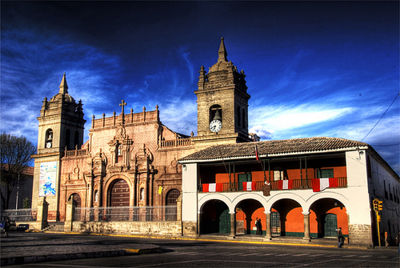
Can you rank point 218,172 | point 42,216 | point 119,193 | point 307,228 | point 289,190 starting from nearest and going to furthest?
point 307,228
point 289,190
point 218,172
point 42,216
point 119,193

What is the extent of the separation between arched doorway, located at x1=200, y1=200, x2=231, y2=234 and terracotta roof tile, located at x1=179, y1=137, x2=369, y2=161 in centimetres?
402

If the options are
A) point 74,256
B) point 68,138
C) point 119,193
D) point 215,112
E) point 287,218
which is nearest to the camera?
point 74,256

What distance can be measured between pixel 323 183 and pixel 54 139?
31851 mm

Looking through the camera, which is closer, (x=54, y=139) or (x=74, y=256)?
(x=74, y=256)

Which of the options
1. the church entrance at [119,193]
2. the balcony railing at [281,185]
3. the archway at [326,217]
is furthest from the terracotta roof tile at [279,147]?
the church entrance at [119,193]

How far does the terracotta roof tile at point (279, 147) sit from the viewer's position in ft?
84.1

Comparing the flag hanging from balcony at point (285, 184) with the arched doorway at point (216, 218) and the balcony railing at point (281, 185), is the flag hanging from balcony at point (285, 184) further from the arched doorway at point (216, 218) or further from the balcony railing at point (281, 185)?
the arched doorway at point (216, 218)

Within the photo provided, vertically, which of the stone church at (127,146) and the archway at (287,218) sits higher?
the stone church at (127,146)

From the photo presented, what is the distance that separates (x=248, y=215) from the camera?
3062 centimetres

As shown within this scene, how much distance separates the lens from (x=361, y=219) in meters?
24.0

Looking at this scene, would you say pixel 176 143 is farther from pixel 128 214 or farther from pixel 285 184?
pixel 285 184

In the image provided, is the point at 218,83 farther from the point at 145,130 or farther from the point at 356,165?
the point at 356,165

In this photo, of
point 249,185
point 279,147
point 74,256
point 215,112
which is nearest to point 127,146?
point 215,112

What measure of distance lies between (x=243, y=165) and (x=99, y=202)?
17.2 meters
